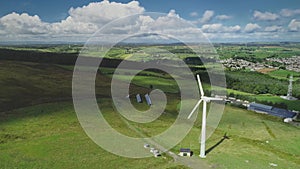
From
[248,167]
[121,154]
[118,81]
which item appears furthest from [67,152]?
[118,81]

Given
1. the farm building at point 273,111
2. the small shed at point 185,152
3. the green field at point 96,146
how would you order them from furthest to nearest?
the farm building at point 273,111 < the small shed at point 185,152 < the green field at point 96,146

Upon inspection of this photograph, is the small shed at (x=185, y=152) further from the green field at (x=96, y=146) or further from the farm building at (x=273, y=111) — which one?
the farm building at (x=273, y=111)

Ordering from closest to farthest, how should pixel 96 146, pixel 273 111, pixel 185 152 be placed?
pixel 185 152
pixel 96 146
pixel 273 111

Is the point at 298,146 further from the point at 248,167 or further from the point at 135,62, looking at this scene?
the point at 135,62

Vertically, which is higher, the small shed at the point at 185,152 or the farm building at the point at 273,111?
the small shed at the point at 185,152

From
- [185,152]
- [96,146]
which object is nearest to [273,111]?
[185,152]

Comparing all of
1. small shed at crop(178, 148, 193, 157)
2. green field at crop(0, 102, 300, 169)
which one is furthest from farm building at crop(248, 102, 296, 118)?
small shed at crop(178, 148, 193, 157)

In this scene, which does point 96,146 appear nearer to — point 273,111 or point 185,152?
point 185,152

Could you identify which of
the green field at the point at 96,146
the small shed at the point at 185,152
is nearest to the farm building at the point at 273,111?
the green field at the point at 96,146

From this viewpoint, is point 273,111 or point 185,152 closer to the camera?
point 185,152

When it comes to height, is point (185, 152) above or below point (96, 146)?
above

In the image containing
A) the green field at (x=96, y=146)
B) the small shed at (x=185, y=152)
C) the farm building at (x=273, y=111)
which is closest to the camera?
the green field at (x=96, y=146)

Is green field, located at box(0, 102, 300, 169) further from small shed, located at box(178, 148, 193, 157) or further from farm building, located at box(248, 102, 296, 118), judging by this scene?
farm building, located at box(248, 102, 296, 118)

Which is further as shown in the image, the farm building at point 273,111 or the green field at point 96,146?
the farm building at point 273,111
